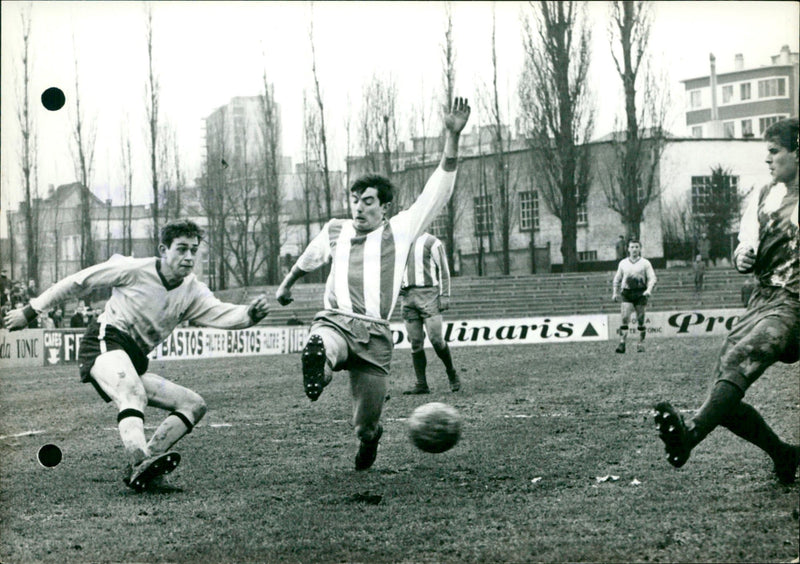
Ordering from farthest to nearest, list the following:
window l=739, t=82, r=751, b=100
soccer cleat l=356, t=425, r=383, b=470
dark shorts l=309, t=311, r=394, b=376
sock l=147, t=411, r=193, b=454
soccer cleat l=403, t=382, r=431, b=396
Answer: window l=739, t=82, r=751, b=100 < soccer cleat l=403, t=382, r=431, b=396 < soccer cleat l=356, t=425, r=383, b=470 < sock l=147, t=411, r=193, b=454 < dark shorts l=309, t=311, r=394, b=376

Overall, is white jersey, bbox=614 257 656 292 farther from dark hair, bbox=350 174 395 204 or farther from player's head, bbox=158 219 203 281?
player's head, bbox=158 219 203 281

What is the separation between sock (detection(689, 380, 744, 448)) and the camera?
572 centimetres

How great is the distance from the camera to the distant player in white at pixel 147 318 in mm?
7023

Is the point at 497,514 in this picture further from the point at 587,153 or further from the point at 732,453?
the point at 587,153

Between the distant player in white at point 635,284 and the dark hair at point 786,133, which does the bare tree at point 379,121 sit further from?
the dark hair at point 786,133

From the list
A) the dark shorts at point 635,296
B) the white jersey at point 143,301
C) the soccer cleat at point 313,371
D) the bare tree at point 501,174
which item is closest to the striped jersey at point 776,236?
the soccer cleat at point 313,371

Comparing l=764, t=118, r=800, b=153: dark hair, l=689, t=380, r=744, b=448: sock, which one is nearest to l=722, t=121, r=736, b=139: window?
l=764, t=118, r=800, b=153: dark hair

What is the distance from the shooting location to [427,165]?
3347 cm

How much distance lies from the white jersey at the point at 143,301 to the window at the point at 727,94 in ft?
119

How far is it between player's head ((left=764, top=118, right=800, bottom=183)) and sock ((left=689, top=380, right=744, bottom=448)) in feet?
4.41

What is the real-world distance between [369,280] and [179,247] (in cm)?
143

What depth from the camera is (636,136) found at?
32.1 meters

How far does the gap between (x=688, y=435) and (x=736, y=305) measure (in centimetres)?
2635

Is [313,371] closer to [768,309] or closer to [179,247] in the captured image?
[179,247]
